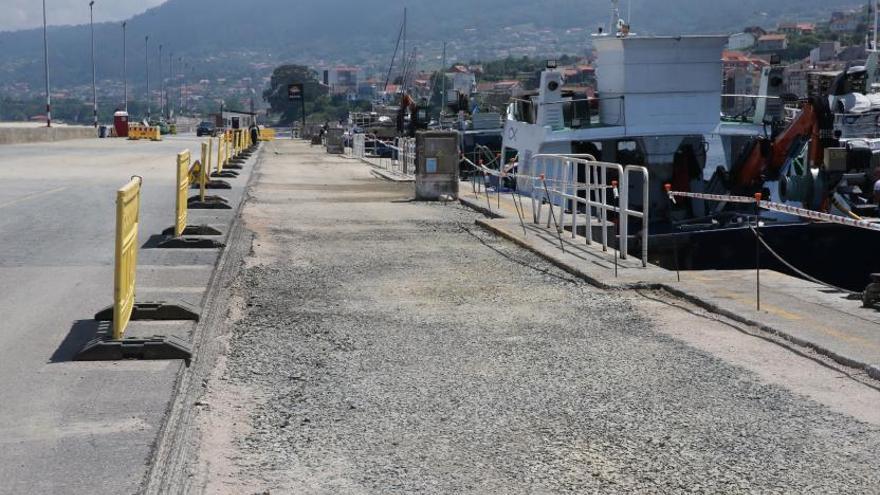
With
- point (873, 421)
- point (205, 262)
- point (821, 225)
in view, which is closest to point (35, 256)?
point (205, 262)

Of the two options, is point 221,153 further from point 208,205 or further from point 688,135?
point 208,205

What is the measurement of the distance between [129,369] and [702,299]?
17.4 ft

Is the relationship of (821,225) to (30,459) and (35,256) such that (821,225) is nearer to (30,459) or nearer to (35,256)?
(35,256)

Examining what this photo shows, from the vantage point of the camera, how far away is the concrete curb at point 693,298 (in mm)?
8422

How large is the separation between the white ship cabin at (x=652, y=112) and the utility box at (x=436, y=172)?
1829 mm

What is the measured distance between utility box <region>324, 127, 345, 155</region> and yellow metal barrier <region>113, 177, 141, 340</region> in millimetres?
50309

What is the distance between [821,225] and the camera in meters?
20.3

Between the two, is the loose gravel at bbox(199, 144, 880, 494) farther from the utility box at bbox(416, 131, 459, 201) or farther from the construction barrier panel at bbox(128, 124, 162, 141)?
the construction barrier panel at bbox(128, 124, 162, 141)

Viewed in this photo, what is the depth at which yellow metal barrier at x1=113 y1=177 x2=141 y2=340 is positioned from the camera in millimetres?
8211

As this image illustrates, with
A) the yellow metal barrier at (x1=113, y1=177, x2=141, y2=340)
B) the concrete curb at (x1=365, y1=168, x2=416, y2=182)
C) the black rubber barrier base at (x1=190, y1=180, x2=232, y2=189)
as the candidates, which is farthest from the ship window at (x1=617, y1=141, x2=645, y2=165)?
the yellow metal barrier at (x1=113, y1=177, x2=141, y2=340)

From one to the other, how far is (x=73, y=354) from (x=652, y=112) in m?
19.9

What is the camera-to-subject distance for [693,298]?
11172 mm

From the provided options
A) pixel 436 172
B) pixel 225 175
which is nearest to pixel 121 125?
pixel 225 175

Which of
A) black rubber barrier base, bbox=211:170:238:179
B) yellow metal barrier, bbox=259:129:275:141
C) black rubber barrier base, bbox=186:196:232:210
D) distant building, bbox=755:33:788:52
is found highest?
distant building, bbox=755:33:788:52
